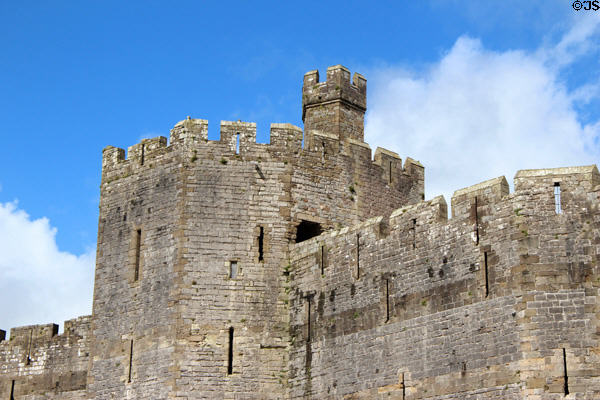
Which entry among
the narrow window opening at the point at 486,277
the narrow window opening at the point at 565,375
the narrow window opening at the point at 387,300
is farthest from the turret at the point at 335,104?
the narrow window opening at the point at 565,375

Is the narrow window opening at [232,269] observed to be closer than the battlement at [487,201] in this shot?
No

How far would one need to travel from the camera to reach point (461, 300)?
22625 mm

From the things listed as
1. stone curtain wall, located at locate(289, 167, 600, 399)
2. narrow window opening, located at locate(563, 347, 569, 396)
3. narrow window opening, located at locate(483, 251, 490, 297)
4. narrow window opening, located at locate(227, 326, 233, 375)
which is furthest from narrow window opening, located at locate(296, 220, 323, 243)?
narrow window opening, located at locate(563, 347, 569, 396)

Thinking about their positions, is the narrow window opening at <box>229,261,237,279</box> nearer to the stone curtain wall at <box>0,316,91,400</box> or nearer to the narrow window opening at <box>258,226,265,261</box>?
the narrow window opening at <box>258,226,265,261</box>

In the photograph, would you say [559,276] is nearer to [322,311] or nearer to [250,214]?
[322,311]

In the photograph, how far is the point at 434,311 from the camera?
2322 centimetres

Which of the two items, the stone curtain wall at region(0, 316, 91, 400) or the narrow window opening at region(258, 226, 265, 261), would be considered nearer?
the narrow window opening at region(258, 226, 265, 261)

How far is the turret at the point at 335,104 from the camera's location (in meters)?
30.2

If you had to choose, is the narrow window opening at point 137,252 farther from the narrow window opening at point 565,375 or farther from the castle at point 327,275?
the narrow window opening at point 565,375

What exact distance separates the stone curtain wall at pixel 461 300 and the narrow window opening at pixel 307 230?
0.95 meters

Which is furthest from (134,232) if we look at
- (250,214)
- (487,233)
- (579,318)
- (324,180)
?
(579,318)

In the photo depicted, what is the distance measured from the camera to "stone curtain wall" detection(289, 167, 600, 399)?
68.6 feet

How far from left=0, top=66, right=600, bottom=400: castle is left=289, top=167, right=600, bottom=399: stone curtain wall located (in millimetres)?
38

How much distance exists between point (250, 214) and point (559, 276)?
28.4 feet
